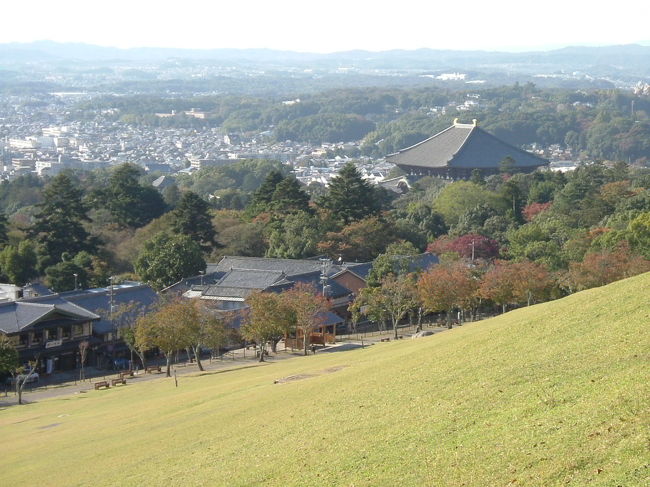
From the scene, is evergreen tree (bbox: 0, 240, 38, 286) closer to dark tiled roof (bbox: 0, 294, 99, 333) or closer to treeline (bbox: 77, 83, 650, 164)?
dark tiled roof (bbox: 0, 294, 99, 333)

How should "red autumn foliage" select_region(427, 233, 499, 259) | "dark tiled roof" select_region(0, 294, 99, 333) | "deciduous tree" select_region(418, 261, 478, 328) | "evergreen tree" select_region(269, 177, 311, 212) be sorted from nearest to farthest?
"dark tiled roof" select_region(0, 294, 99, 333) → "deciduous tree" select_region(418, 261, 478, 328) → "red autumn foliage" select_region(427, 233, 499, 259) → "evergreen tree" select_region(269, 177, 311, 212)

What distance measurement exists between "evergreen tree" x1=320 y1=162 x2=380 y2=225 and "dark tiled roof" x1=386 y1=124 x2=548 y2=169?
33459mm

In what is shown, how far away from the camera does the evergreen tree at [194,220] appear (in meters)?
51.3

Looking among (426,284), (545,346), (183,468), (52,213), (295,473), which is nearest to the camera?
(295,473)

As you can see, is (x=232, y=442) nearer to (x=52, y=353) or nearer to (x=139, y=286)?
(x=52, y=353)

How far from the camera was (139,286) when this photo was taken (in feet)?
135

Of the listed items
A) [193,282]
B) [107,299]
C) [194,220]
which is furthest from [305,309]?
[194,220]

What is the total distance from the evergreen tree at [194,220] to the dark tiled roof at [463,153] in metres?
39.4

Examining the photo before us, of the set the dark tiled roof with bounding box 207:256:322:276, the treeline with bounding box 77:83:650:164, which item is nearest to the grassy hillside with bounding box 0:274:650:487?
the dark tiled roof with bounding box 207:256:322:276

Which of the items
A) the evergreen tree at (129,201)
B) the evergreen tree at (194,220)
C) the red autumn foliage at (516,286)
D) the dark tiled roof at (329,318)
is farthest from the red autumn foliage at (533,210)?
the dark tiled roof at (329,318)

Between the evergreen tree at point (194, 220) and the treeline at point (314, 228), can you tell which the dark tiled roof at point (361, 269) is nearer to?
the treeline at point (314, 228)

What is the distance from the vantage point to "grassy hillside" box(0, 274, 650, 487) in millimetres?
12883

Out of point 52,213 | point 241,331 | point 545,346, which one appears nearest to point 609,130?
point 52,213

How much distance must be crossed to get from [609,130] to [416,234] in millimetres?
88621
